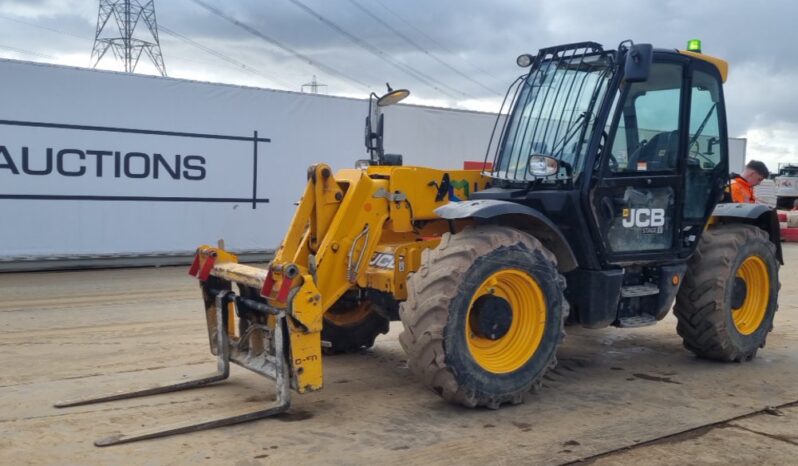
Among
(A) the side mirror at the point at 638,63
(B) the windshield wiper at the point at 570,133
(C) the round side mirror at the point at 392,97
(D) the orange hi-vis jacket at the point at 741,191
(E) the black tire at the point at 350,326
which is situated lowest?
(E) the black tire at the point at 350,326

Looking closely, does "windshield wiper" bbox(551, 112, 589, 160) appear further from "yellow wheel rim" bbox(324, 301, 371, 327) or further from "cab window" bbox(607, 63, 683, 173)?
"yellow wheel rim" bbox(324, 301, 371, 327)

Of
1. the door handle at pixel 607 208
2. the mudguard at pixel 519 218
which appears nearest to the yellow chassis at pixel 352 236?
the mudguard at pixel 519 218

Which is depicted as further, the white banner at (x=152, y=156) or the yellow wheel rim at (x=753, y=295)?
the white banner at (x=152, y=156)

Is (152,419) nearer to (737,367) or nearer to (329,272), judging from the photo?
(329,272)

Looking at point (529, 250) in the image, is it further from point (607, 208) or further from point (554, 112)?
point (554, 112)

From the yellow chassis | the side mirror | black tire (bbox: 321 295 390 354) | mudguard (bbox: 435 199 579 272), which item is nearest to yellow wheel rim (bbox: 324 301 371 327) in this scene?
black tire (bbox: 321 295 390 354)

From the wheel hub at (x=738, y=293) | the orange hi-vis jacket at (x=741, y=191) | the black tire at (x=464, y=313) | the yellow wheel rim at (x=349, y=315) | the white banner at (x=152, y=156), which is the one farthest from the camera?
the white banner at (x=152, y=156)

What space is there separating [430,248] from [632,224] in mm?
1625

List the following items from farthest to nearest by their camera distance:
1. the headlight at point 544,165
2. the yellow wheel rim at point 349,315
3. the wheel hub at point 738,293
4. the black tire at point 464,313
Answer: the wheel hub at point 738,293 → the yellow wheel rim at point 349,315 → the headlight at point 544,165 → the black tire at point 464,313

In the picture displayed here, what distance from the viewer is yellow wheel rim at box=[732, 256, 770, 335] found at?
702 centimetres

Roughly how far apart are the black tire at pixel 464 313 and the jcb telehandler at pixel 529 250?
10 mm

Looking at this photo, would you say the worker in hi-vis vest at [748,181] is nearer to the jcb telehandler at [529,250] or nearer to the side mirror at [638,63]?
the jcb telehandler at [529,250]

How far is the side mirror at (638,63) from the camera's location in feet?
18.6

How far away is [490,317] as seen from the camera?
17.5 feet
